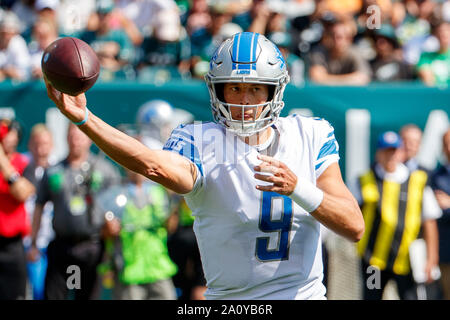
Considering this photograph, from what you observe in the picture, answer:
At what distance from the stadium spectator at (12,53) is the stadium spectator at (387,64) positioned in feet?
11.7

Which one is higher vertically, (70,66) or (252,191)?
(70,66)

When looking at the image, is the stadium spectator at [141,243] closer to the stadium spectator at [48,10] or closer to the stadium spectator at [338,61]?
the stadium spectator at [338,61]

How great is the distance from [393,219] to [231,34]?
2.62m

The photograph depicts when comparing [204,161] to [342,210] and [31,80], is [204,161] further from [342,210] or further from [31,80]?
[31,80]

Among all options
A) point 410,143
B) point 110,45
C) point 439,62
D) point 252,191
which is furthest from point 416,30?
point 252,191

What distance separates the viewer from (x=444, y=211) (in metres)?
7.20

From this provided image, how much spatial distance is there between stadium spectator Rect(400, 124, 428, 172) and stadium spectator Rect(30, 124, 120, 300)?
2657 mm

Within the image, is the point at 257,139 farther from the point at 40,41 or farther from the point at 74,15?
the point at 74,15

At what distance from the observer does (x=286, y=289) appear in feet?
11.7

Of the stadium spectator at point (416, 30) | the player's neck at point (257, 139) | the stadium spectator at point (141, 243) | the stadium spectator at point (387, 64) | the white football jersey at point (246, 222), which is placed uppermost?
the stadium spectator at point (416, 30)

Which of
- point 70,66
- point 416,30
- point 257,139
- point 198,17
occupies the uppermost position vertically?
point 198,17

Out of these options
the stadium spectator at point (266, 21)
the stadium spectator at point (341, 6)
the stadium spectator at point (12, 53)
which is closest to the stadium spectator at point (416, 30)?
the stadium spectator at point (341, 6)

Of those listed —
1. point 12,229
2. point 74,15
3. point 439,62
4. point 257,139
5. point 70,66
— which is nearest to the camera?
point 70,66

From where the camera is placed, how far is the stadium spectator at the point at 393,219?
273 inches
